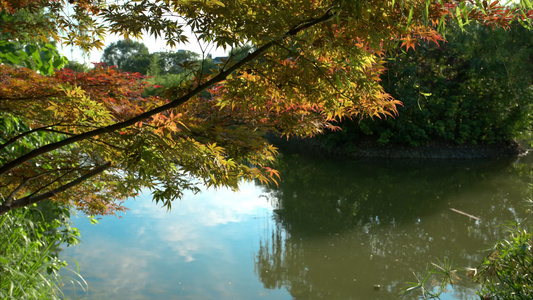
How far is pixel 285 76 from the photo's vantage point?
1589mm

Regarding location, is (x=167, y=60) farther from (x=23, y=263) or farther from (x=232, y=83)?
(x=232, y=83)

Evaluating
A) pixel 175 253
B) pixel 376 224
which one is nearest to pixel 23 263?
pixel 175 253

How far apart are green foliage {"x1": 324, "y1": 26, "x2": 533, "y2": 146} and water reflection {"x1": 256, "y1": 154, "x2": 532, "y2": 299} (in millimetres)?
2254

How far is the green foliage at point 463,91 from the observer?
11969mm

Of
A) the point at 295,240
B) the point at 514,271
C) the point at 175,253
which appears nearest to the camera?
the point at 514,271

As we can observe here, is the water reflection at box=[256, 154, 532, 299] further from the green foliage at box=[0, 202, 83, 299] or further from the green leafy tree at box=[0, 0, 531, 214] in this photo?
the green leafy tree at box=[0, 0, 531, 214]

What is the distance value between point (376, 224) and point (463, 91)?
8.53 metres

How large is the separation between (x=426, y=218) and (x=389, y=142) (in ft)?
23.5

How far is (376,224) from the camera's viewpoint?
19.3ft

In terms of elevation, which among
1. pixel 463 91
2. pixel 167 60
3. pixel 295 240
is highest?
pixel 167 60

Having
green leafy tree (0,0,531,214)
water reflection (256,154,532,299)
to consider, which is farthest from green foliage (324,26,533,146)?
green leafy tree (0,0,531,214)

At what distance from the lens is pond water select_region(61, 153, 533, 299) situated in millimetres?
3707

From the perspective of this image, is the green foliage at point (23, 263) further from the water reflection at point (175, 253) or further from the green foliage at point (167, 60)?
the green foliage at point (167, 60)

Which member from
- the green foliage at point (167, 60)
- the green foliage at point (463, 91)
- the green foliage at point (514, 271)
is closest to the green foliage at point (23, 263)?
the green foliage at point (514, 271)
